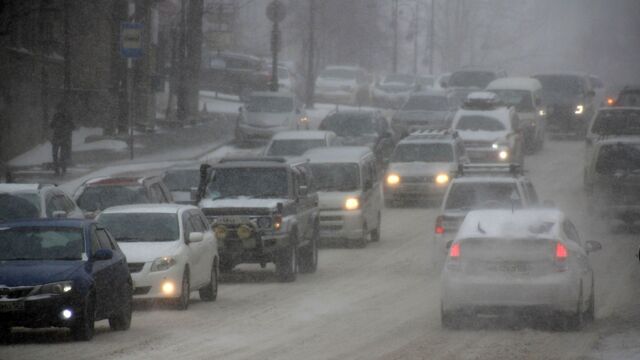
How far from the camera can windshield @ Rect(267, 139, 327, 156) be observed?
4141 cm

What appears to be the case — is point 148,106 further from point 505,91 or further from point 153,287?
point 153,287

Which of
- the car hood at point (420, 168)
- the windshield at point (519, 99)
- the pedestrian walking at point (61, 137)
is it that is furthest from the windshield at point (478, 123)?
the pedestrian walking at point (61, 137)

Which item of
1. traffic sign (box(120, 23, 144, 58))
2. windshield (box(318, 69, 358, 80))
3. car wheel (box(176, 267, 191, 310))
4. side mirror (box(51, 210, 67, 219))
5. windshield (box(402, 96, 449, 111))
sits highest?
traffic sign (box(120, 23, 144, 58))

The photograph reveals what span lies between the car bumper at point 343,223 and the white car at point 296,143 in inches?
313

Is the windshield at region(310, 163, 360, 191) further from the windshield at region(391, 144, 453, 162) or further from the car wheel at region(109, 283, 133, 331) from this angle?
the car wheel at region(109, 283, 133, 331)

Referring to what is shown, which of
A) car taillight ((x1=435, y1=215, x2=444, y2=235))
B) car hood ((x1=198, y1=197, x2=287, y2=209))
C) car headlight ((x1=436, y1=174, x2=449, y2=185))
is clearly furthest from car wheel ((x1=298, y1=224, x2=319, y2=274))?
car headlight ((x1=436, y1=174, x2=449, y2=185))

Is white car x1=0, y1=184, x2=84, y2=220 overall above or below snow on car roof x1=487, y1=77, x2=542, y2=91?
below

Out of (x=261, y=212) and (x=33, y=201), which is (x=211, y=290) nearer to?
(x=33, y=201)

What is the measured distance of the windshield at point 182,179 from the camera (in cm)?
3356

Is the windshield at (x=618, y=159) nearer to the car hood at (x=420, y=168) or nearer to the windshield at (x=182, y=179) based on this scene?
the car hood at (x=420, y=168)

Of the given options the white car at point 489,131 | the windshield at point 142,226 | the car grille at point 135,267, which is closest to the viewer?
the car grille at point 135,267

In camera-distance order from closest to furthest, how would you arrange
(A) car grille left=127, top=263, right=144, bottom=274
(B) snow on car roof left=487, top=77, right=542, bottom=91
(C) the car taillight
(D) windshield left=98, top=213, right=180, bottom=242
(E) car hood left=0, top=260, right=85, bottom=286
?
(E) car hood left=0, top=260, right=85, bottom=286 → (A) car grille left=127, top=263, right=144, bottom=274 → (D) windshield left=98, top=213, right=180, bottom=242 → (C) the car taillight → (B) snow on car roof left=487, top=77, right=542, bottom=91

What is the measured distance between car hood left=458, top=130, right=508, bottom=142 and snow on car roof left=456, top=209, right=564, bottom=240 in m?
26.1

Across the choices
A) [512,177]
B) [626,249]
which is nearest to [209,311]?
[512,177]
